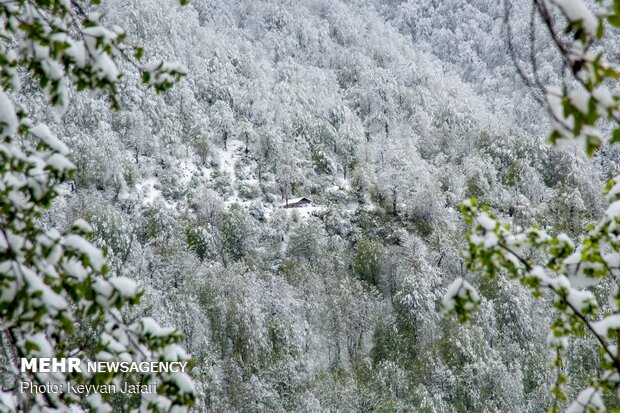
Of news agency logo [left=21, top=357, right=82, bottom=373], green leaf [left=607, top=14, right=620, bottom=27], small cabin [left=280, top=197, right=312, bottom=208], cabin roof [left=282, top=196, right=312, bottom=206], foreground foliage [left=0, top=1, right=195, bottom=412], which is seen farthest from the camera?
cabin roof [left=282, top=196, right=312, bottom=206]

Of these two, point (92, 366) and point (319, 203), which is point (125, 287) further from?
point (319, 203)

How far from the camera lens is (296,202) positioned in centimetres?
5578

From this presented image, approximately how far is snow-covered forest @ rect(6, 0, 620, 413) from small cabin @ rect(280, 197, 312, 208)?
2.24 feet

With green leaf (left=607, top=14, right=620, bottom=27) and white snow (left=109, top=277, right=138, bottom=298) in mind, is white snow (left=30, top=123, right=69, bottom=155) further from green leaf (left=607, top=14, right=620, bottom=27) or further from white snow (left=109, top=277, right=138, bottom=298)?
green leaf (left=607, top=14, right=620, bottom=27)

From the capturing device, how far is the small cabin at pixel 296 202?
182 feet

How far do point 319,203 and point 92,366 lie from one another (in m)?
53.1

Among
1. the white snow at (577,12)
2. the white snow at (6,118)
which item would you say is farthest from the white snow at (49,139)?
the white snow at (577,12)

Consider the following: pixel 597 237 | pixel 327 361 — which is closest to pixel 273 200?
pixel 327 361

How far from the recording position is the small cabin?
55469 mm

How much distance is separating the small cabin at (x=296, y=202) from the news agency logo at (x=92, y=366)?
2059 inches

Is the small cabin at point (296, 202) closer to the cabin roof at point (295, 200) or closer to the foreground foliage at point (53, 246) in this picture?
the cabin roof at point (295, 200)

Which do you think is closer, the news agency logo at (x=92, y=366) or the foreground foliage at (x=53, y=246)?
the foreground foliage at (x=53, y=246)

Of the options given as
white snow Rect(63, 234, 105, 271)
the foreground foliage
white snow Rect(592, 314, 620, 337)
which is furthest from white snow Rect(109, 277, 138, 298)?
white snow Rect(592, 314, 620, 337)

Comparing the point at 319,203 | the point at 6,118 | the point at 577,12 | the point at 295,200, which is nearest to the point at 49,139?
the point at 6,118
